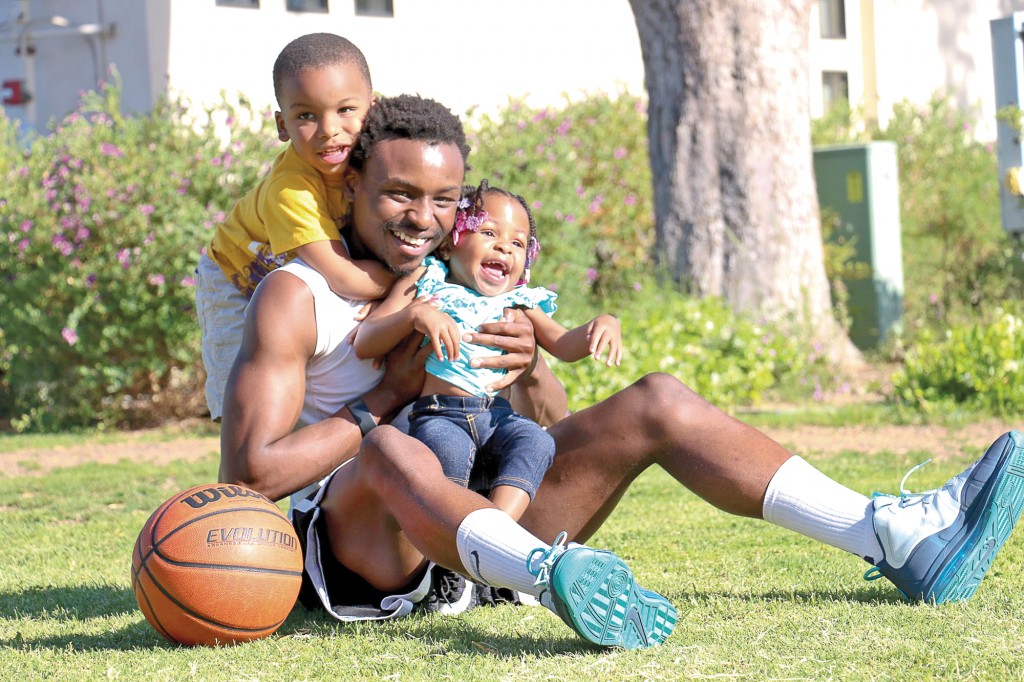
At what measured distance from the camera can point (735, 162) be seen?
9.87 metres

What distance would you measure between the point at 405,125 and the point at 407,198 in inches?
8.9

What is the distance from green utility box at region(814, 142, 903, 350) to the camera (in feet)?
37.1

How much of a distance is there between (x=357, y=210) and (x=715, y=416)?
123 cm

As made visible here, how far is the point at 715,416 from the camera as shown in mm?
3656

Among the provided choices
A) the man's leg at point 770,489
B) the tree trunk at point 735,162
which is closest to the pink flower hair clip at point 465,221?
the man's leg at point 770,489

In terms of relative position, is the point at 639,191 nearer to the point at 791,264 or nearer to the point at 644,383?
the point at 791,264

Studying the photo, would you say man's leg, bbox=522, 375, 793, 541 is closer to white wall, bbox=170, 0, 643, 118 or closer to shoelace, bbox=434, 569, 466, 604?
shoelace, bbox=434, 569, 466, 604

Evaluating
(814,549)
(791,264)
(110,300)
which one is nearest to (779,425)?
(791,264)

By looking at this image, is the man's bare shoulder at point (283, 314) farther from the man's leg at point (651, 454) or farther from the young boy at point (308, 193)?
the man's leg at point (651, 454)

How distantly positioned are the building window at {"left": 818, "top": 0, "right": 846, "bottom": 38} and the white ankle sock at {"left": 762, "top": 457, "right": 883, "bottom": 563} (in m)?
19.0

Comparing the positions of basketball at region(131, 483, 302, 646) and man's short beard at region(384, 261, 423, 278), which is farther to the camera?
man's short beard at region(384, 261, 423, 278)

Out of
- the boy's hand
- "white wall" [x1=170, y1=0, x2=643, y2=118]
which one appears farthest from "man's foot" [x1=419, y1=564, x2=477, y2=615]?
"white wall" [x1=170, y1=0, x2=643, y2=118]

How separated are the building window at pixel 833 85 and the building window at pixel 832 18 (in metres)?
0.63

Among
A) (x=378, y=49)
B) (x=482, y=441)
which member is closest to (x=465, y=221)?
(x=482, y=441)
